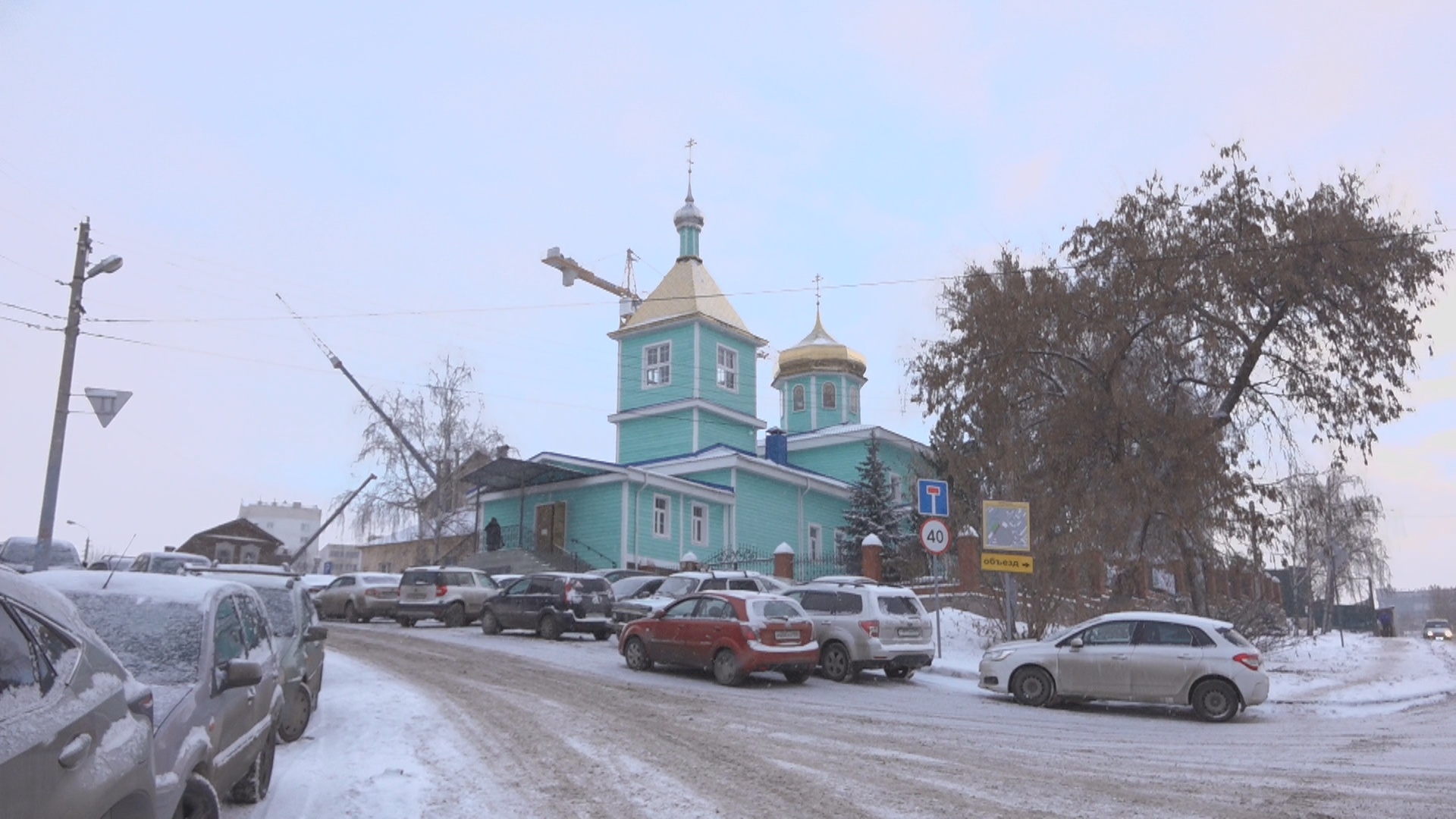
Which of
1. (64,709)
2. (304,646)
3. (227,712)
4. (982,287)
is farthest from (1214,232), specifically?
Result: (64,709)

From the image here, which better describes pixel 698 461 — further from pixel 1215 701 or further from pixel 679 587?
pixel 1215 701

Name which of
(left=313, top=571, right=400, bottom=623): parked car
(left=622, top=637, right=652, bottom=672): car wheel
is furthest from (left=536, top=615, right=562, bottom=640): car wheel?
(left=313, top=571, right=400, bottom=623): parked car

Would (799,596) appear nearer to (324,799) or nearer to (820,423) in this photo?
(324,799)

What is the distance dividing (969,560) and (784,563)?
19.9ft

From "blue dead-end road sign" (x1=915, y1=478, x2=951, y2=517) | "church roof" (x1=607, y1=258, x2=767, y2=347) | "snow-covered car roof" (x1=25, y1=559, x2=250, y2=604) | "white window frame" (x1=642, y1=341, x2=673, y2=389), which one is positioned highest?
"church roof" (x1=607, y1=258, x2=767, y2=347)

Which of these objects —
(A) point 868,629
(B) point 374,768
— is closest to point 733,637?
(A) point 868,629

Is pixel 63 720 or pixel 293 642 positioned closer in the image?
pixel 63 720

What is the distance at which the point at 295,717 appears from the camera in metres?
10.3

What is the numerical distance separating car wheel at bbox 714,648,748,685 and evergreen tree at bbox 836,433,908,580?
20.3 m

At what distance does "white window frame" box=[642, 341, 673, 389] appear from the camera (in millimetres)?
46062

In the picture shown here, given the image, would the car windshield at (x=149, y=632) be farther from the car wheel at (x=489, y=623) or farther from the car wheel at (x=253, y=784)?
the car wheel at (x=489, y=623)

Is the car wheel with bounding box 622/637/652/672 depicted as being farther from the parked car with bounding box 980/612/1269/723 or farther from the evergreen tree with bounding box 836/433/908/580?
the evergreen tree with bounding box 836/433/908/580

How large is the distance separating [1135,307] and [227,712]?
20.5m

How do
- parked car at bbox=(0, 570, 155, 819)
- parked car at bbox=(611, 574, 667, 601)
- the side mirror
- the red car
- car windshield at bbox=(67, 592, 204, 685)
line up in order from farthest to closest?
parked car at bbox=(611, 574, 667, 601) → the red car → car windshield at bbox=(67, 592, 204, 685) → the side mirror → parked car at bbox=(0, 570, 155, 819)
